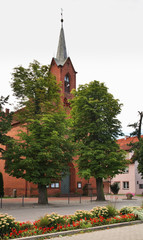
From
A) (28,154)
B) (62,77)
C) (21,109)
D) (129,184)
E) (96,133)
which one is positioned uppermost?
(62,77)

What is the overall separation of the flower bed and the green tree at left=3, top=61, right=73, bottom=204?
8.19 meters

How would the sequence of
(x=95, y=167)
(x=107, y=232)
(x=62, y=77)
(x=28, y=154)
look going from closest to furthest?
(x=107, y=232) < (x=28, y=154) < (x=95, y=167) < (x=62, y=77)

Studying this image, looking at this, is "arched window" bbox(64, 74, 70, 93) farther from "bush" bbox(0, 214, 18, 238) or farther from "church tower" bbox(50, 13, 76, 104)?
"bush" bbox(0, 214, 18, 238)

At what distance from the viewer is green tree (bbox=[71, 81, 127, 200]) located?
24906 millimetres

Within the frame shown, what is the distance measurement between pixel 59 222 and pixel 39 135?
37.9ft

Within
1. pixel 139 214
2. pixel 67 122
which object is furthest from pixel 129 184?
pixel 139 214

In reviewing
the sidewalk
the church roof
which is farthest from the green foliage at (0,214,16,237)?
the church roof

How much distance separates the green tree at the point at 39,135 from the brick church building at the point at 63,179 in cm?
782

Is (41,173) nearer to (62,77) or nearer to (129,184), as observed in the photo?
(62,77)

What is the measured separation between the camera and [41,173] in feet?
66.2

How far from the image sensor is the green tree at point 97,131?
24.9m

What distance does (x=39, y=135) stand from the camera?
67.5ft

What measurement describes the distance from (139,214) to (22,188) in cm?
2211

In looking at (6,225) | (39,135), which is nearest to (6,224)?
(6,225)
